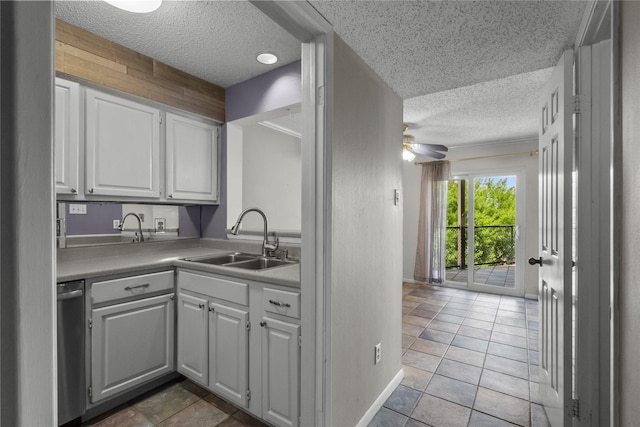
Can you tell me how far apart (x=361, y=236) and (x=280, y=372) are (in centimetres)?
85

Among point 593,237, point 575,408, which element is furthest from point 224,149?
point 575,408

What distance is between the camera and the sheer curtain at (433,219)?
4969 mm

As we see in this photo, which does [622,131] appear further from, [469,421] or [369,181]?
[469,421]

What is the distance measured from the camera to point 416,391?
211 cm

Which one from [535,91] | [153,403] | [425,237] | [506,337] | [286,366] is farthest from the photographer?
[425,237]

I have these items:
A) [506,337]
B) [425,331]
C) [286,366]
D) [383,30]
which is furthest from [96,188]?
[506,337]

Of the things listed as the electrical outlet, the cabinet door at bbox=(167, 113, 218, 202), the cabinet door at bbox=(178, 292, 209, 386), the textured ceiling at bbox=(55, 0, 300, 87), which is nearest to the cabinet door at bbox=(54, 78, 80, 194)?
the electrical outlet

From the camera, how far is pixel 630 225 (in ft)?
2.67

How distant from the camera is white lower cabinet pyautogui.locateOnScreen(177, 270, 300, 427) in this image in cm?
156

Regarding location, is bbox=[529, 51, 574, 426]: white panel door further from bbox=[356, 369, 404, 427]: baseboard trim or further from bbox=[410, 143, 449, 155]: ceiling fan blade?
bbox=[410, 143, 449, 155]: ceiling fan blade

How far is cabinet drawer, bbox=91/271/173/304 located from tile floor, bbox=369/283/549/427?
1648mm

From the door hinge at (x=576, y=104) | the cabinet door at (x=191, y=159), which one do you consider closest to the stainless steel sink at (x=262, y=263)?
the cabinet door at (x=191, y=159)

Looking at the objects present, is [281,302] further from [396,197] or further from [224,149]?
[224,149]

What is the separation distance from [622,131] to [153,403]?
8.81ft
